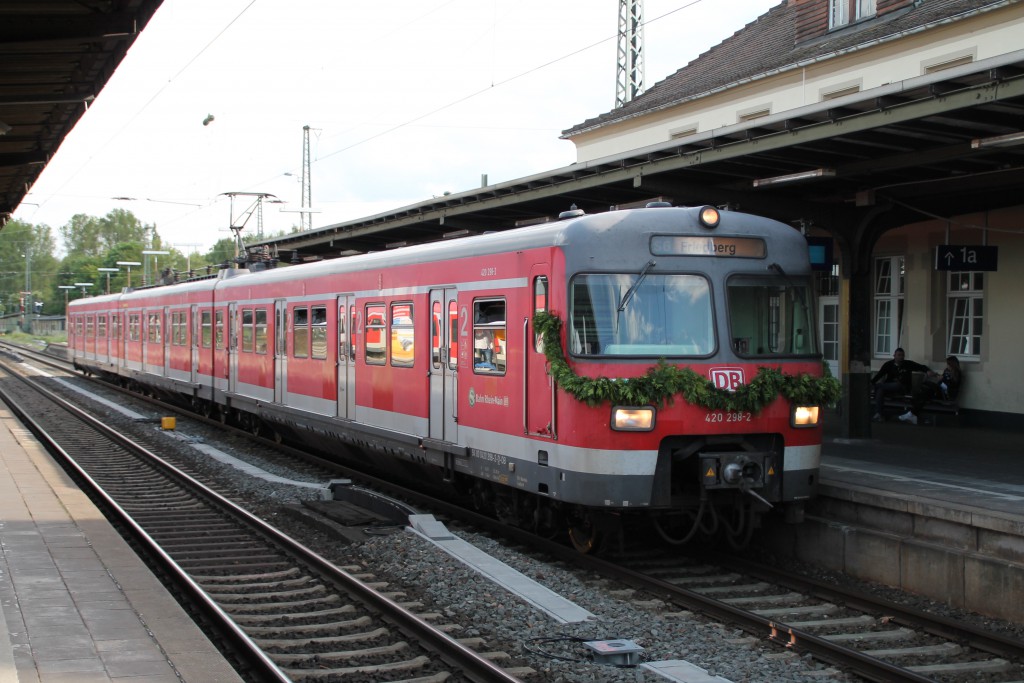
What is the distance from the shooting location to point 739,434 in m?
9.10

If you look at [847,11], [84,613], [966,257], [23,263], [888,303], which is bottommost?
[84,613]

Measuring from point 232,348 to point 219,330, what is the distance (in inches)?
45.1

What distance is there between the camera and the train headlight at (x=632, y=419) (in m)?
8.70

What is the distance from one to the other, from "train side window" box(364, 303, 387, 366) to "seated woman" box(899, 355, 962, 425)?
27.6ft

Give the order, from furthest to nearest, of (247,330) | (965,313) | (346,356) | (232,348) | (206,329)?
(206,329) < (232,348) < (247,330) < (965,313) < (346,356)

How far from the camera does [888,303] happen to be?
18359 millimetres

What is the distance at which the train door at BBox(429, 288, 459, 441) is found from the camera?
36.5 feet

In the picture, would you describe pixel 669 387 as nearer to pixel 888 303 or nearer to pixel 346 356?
pixel 346 356

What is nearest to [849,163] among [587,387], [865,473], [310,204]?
[865,473]

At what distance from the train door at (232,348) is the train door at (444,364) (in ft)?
31.4

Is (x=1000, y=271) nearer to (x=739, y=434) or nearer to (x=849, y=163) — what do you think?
(x=849, y=163)

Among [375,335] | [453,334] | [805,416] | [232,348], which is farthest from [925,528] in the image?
[232,348]

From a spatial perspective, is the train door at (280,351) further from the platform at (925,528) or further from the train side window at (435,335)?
the platform at (925,528)

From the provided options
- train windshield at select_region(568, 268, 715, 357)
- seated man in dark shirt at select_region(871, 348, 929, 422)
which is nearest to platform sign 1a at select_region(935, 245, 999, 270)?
seated man in dark shirt at select_region(871, 348, 929, 422)
